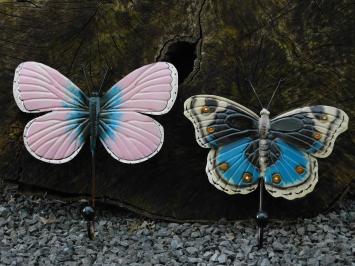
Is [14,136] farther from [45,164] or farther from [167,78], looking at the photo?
[167,78]

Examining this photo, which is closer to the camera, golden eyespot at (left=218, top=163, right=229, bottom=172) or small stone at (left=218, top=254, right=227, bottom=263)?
small stone at (left=218, top=254, right=227, bottom=263)

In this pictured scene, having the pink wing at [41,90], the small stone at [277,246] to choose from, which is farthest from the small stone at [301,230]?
the pink wing at [41,90]

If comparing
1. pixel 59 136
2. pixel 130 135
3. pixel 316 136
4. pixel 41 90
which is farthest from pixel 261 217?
pixel 41 90

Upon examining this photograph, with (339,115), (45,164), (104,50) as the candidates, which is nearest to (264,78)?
(339,115)

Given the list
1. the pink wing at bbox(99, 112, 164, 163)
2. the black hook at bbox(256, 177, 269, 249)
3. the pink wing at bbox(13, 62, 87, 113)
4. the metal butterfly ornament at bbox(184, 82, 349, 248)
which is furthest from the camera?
the pink wing at bbox(13, 62, 87, 113)

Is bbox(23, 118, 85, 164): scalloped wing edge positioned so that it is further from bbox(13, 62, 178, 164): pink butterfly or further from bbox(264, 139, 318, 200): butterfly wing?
bbox(264, 139, 318, 200): butterfly wing

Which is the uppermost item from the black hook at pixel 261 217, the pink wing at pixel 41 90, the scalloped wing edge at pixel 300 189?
the pink wing at pixel 41 90

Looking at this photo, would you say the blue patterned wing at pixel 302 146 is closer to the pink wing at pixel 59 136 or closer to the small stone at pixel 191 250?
the small stone at pixel 191 250

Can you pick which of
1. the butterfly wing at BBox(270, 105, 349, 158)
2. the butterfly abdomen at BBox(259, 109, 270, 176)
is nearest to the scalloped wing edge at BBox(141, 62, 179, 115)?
the butterfly abdomen at BBox(259, 109, 270, 176)

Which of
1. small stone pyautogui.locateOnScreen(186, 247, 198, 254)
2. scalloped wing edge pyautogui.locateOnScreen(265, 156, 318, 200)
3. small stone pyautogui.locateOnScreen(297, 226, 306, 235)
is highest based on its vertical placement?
scalloped wing edge pyautogui.locateOnScreen(265, 156, 318, 200)
